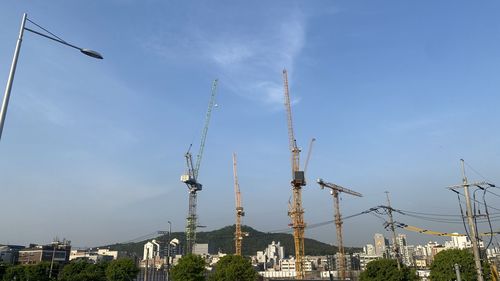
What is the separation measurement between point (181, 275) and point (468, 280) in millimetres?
44157

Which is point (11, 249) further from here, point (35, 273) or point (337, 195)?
point (337, 195)

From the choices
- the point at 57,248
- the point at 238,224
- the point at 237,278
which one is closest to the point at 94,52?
the point at 237,278

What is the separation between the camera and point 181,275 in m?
69.7

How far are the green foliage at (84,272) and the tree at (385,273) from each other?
55.3 meters

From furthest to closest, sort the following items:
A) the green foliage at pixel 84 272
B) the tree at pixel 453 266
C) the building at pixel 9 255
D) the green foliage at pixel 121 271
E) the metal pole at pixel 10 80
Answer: the building at pixel 9 255 → the green foliage at pixel 84 272 → the green foliage at pixel 121 271 → the tree at pixel 453 266 → the metal pole at pixel 10 80

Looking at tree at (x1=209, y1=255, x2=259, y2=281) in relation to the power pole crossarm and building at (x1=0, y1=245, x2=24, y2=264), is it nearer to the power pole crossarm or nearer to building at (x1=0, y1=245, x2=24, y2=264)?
the power pole crossarm

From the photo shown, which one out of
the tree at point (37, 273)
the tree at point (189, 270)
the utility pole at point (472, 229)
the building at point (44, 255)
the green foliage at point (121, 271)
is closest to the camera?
the utility pole at point (472, 229)

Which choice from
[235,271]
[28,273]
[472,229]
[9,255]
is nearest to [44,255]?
[9,255]

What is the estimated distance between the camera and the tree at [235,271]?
74125 mm

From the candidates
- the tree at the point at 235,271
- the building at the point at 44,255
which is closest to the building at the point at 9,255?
the building at the point at 44,255

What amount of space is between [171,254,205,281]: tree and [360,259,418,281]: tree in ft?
88.1

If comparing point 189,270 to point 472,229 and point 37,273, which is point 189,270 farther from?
point 472,229

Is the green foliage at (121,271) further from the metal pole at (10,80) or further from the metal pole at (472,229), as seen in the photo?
the metal pole at (10,80)

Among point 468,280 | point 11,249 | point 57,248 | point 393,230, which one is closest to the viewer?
point 468,280
